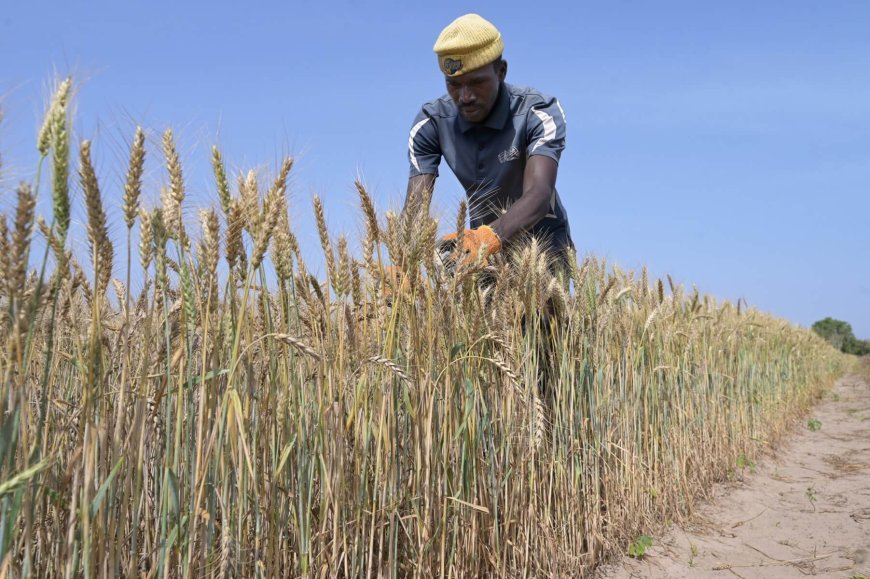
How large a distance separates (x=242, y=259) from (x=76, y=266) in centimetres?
59

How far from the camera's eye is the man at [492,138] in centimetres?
305

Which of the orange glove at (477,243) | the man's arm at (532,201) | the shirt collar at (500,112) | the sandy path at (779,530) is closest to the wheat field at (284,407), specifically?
the orange glove at (477,243)

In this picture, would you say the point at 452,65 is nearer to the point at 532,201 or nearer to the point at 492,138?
the point at 492,138

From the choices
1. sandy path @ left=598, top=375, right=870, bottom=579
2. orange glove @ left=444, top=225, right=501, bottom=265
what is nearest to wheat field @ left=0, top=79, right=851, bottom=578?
orange glove @ left=444, top=225, right=501, bottom=265

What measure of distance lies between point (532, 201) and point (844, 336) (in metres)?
55.4

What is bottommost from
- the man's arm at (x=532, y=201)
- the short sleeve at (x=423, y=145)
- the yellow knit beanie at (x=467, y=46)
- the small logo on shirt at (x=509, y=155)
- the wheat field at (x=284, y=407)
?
the wheat field at (x=284, y=407)

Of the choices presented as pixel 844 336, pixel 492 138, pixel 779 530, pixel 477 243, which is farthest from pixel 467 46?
pixel 844 336

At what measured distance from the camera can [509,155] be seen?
3.38 meters

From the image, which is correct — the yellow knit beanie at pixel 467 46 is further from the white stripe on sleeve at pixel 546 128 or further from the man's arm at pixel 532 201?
the man's arm at pixel 532 201

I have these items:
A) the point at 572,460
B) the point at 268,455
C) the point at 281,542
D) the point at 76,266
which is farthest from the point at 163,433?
the point at 572,460

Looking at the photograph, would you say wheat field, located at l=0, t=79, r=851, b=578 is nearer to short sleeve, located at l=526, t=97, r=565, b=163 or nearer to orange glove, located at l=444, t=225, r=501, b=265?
orange glove, located at l=444, t=225, r=501, b=265

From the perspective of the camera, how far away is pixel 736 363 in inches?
250

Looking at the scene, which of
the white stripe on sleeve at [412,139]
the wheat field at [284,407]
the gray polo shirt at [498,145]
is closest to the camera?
the wheat field at [284,407]

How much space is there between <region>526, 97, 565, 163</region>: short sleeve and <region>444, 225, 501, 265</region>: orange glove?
3.16 ft
